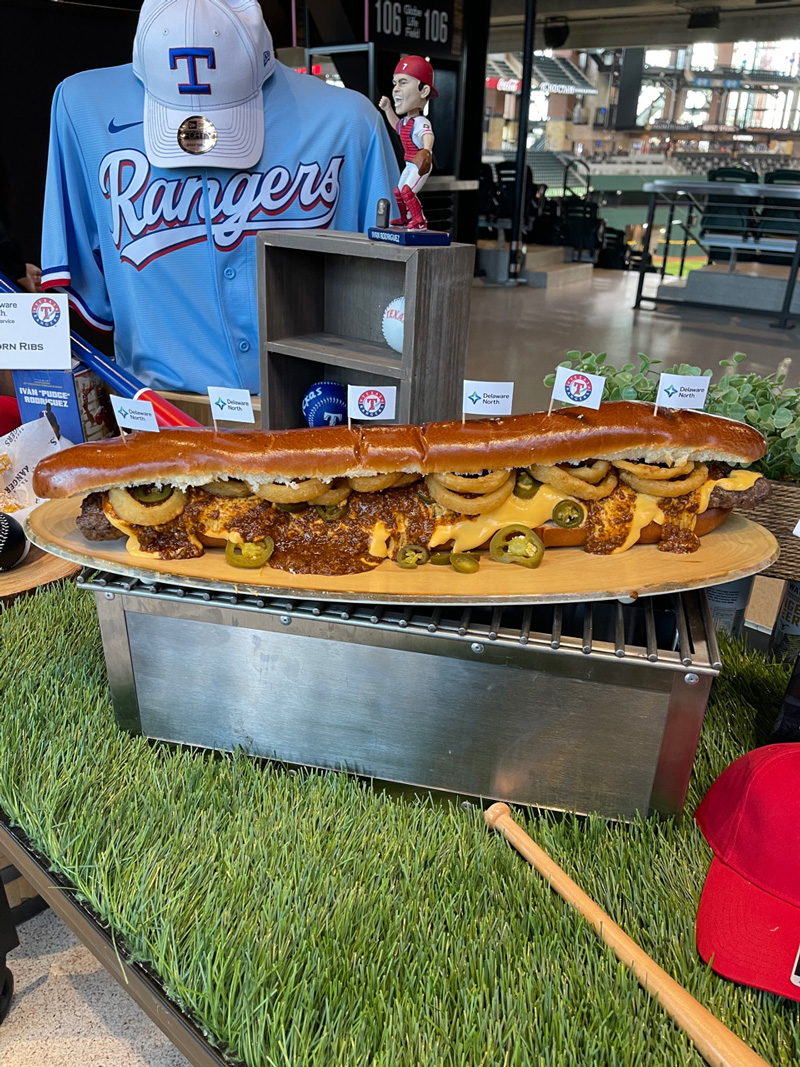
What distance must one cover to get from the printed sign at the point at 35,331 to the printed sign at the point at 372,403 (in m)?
0.88

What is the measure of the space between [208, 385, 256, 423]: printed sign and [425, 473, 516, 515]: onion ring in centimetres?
34

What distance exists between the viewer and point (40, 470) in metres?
1.35

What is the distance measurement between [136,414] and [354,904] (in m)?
0.89

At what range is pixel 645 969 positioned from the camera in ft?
3.53

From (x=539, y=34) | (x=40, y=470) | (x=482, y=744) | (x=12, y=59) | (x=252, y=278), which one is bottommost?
(x=482, y=744)

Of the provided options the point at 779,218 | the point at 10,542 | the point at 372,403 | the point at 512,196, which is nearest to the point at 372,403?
the point at 372,403

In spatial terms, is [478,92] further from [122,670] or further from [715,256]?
[122,670]

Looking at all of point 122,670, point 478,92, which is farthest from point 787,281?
point 122,670

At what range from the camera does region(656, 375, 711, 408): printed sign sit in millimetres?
1433

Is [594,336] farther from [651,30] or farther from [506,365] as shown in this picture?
[651,30]

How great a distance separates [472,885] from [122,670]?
→ 724 millimetres

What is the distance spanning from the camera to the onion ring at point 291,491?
1.35m

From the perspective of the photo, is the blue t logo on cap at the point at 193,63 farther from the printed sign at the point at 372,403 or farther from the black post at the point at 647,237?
the black post at the point at 647,237

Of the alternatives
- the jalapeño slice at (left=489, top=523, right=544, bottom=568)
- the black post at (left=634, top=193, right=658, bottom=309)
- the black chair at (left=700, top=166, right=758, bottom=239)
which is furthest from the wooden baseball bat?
the black chair at (left=700, top=166, right=758, bottom=239)
